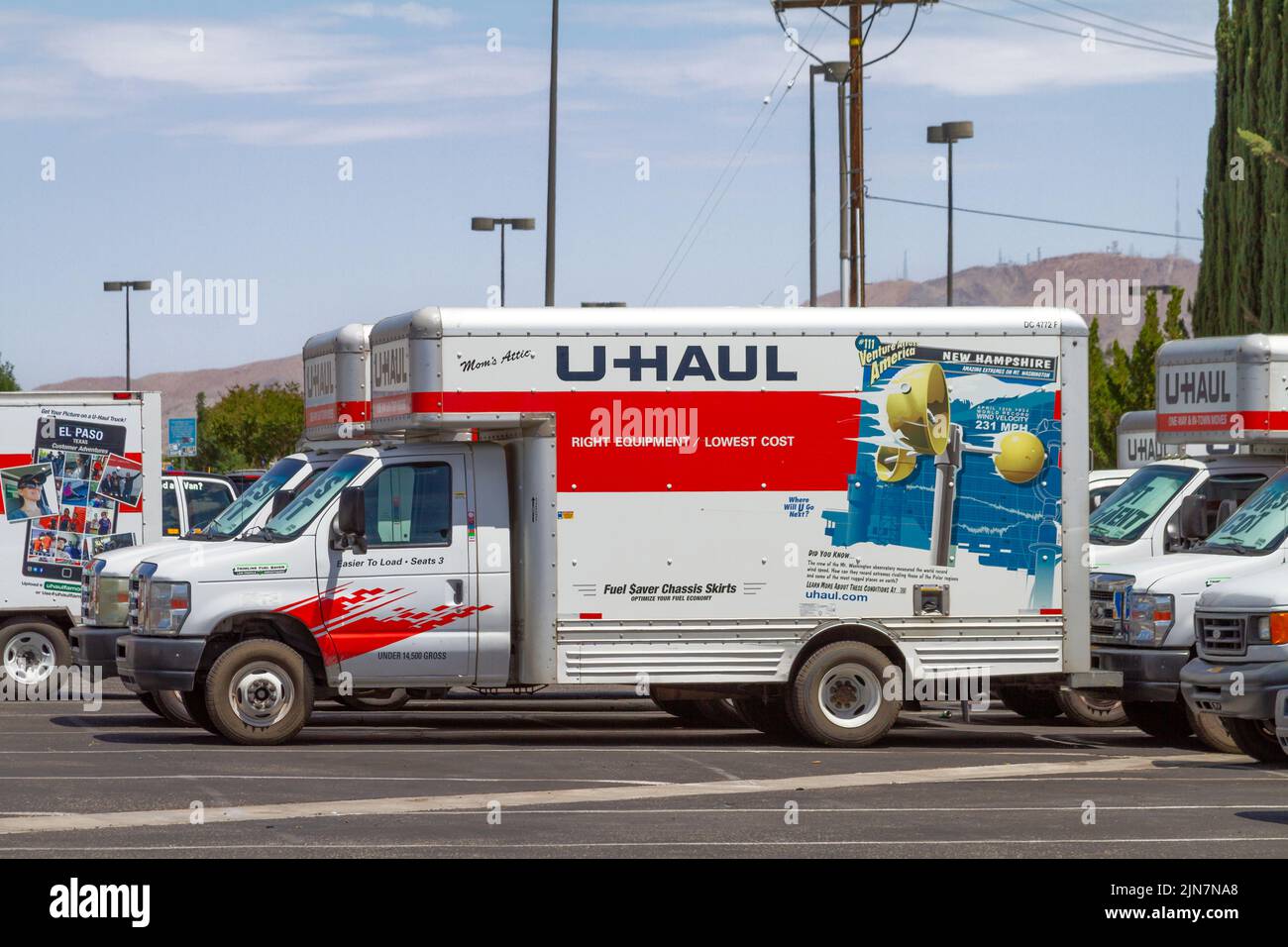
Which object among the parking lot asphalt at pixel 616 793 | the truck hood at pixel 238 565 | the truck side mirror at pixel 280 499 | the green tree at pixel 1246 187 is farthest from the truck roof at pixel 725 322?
the green tree at pixel 1246 187

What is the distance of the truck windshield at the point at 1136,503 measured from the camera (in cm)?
1800

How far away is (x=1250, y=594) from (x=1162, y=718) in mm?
2703

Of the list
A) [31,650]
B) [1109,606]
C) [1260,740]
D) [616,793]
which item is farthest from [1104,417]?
[616,793]

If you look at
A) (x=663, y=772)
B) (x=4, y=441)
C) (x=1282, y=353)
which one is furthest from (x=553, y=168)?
(x=663, y=772)

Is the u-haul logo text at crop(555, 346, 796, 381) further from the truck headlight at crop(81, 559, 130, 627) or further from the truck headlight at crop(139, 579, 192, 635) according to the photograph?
the truck headlight at crop(81, 559, 130, 627)

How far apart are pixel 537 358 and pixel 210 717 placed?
141 inches

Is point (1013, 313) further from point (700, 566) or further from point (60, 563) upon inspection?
point (60, 563)

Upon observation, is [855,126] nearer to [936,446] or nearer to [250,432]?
[936,446]

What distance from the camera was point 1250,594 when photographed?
14578mm

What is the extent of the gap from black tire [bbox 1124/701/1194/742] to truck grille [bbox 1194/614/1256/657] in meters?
2.09

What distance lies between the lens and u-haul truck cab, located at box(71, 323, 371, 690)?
16312 millimetres

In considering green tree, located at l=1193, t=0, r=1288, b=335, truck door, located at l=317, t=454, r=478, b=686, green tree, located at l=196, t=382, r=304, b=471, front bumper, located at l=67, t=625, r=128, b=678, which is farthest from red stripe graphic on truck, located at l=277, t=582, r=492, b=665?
green tree, located at l=196, t=382, r=304, b=471

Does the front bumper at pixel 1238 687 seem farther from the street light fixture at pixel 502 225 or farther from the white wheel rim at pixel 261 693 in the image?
the street light fixture at pixel 502 225

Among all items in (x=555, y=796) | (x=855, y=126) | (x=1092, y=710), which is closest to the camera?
(x=555, y=796)
